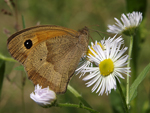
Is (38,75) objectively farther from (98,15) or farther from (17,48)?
(98,15)

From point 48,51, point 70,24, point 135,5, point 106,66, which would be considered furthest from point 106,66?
point 70,24

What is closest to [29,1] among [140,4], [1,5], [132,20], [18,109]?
[1,5]

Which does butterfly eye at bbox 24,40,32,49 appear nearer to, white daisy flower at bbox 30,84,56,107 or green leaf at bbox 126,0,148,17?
white daisy flower at bbox 30,84,56,107

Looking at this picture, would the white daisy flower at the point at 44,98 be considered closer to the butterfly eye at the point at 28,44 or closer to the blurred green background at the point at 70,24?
the butterfly eye at the point at 28,44

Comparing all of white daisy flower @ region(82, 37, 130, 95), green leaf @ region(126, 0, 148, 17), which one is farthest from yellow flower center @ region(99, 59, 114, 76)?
green leaf @ region(126, 0, 148, 17)

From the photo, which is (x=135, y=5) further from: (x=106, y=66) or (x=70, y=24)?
(x=70, y=24)

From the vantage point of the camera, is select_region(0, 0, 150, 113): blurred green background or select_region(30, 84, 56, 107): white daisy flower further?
select_region(0, 0, 150, 113): blurred green background

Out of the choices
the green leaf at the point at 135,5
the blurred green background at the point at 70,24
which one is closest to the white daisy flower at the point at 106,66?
the green leaf at the point at 135,5
